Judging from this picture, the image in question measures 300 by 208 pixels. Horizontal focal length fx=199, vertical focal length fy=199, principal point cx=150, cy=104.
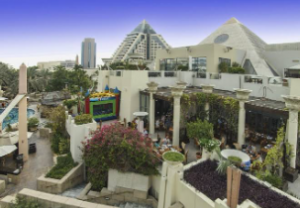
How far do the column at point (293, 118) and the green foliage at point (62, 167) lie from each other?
11025 mm

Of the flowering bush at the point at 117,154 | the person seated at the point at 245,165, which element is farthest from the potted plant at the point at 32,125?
the person seated at the point at 245,165

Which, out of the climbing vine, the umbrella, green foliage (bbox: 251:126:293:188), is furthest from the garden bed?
the umbrella

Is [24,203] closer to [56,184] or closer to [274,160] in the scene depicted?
[56,184]

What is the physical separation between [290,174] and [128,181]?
719cm

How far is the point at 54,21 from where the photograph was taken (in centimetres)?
2256

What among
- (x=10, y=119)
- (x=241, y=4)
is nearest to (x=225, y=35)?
(x=241, y=4)

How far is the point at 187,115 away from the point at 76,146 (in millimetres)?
7441

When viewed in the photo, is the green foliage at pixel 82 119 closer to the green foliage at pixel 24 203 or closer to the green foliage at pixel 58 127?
the green foliage at pixel 58 127

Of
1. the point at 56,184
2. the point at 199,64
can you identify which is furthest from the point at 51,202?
the point at 199,64

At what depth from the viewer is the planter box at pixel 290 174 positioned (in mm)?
8641

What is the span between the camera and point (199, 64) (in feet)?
71.6

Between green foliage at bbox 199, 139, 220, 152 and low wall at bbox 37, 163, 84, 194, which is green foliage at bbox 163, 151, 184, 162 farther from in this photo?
low wall at bbox 37, 163, 84, 194

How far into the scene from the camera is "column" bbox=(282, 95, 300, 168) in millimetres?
8398

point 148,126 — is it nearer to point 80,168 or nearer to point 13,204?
point 80,168
